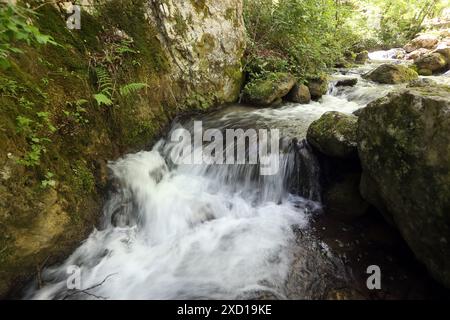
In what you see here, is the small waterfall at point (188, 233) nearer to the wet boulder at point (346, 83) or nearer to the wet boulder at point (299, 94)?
the wet boulder at point (299, 94)

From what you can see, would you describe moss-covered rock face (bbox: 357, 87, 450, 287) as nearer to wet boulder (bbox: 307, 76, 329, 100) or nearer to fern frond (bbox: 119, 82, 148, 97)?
fern frond (bbox: 119, 82, 148, 97)

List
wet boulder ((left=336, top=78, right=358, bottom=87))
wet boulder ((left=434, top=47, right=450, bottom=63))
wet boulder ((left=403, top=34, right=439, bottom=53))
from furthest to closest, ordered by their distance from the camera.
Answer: wet boulder ((left=403, top=34, right=439, bottom=53)) < wet boulder ((left=434, top=47, right=450, bottom=63)) < wet boulder ((left=336, top=78, right=358, bottom=87))

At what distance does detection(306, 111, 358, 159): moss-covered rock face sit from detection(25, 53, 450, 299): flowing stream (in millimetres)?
371

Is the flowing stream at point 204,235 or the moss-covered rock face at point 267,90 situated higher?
the moss-covered rock face at point 267,90

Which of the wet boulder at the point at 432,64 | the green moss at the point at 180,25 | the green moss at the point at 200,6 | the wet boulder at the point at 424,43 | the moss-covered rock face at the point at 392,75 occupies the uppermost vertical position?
the wet boulder at the point at 424,43

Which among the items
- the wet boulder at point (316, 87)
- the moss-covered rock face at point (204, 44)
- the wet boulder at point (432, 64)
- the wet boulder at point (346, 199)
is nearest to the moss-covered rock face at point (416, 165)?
the wet boulder at point (346, 199)

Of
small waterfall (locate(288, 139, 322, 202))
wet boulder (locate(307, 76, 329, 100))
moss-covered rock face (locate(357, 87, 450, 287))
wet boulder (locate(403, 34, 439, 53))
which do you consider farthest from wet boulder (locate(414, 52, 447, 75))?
moss-covered rock face (locate(357, 87, 450, 287))

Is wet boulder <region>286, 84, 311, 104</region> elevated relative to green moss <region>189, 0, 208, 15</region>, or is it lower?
lower

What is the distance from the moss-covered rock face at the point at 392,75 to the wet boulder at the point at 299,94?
4030 millimetres

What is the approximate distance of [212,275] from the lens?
356cm

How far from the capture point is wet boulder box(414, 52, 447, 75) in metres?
12.3

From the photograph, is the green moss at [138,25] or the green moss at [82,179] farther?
the green moss at [138,25]

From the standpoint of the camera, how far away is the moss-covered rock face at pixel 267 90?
719 cm
